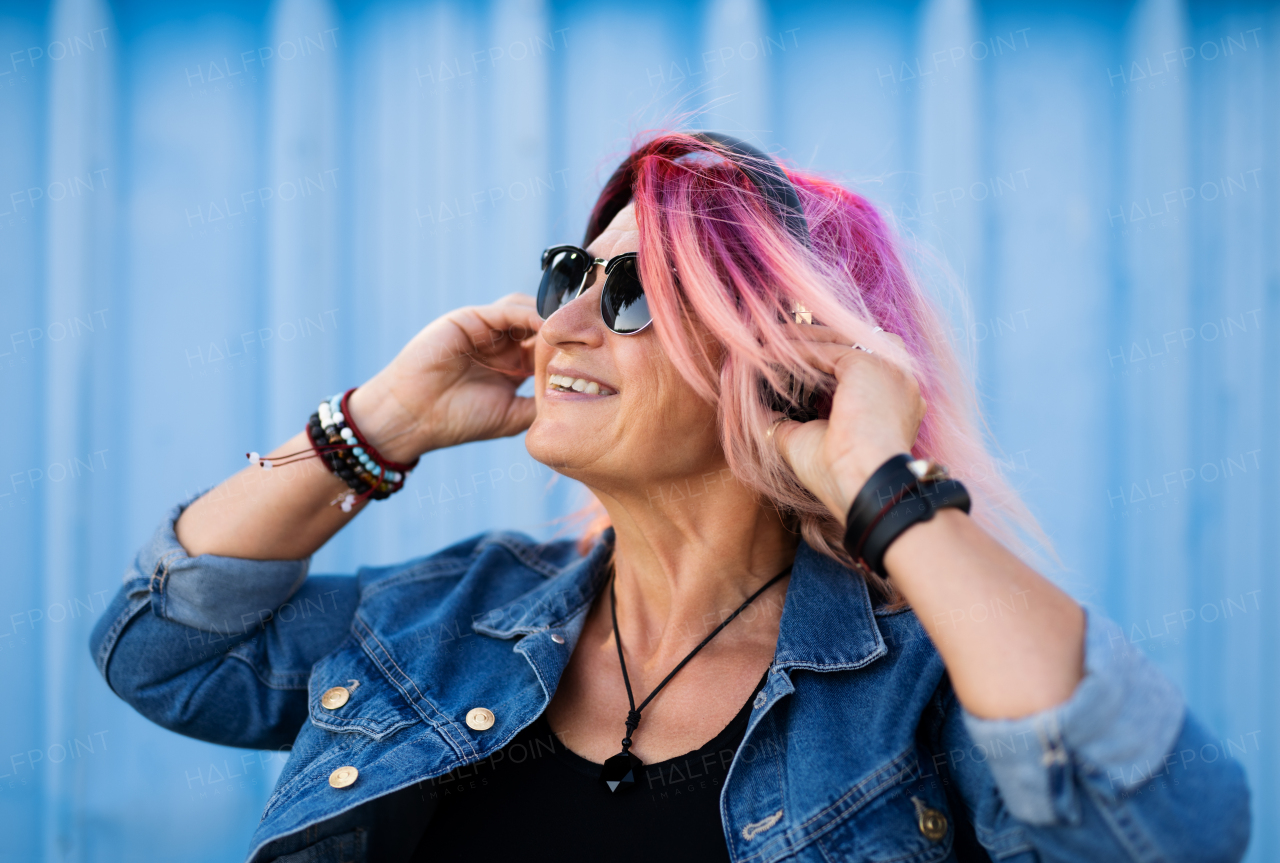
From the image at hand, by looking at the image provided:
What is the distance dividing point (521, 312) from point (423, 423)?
292 millimetres

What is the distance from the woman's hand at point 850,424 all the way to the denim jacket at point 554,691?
9.6 inches

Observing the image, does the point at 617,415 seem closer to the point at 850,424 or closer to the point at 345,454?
the point at 850,424

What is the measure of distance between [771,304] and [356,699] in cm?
95

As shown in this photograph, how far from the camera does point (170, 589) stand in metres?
1.50

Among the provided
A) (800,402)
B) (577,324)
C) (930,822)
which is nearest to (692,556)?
(800,402)

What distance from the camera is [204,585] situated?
1.50 metres

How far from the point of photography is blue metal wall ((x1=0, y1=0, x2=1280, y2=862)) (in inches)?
83.2

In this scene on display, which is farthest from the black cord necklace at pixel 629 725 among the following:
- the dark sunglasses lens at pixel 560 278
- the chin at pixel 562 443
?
the dark sunglasses lens at pixel 560 278

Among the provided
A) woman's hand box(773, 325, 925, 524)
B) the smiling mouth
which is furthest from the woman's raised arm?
woman's hand box(773, 325, 925, 524)

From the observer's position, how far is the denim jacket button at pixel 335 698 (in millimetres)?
1415

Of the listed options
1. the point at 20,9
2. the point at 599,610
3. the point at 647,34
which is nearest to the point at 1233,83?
the point at 647,34

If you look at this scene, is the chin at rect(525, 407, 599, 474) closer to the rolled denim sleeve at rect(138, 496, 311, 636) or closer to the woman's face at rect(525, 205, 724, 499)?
the woman's face at rect(525, 205, 724, 499)

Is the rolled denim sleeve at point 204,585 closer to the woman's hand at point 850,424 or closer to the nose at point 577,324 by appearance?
the nose at point 577,324

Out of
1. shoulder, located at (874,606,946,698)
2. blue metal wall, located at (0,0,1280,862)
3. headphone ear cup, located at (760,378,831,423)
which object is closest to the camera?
shoulder, located at (874,606,946,698)
